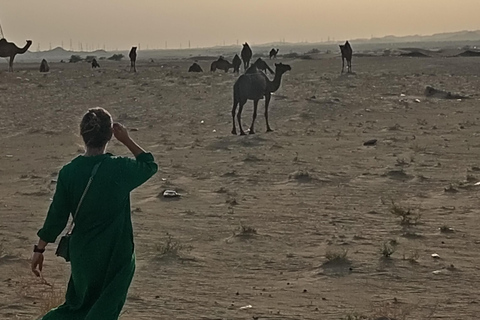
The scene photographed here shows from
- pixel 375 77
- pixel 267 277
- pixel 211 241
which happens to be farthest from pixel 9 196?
pixel 375 77

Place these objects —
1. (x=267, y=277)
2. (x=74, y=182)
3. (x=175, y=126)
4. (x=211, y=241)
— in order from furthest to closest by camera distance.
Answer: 1. (x=175, y=126)
2. (x=211, y=241)
3. (x=267, y=277)
4. (x=74, y=182)

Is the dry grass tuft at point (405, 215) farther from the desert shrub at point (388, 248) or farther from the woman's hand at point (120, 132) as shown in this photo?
the woman's hand at point (120, 132)

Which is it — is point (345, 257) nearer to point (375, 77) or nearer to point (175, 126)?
point (175, 126)

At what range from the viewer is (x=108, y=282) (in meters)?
4.76

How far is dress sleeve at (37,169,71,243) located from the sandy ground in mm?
2095

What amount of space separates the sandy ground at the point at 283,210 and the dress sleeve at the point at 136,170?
213cm

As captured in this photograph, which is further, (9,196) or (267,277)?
(9,196)

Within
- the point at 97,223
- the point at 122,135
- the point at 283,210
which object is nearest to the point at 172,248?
the point at 283,210

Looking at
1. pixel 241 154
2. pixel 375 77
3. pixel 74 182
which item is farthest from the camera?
pixel 375 77

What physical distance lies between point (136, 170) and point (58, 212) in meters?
0.50

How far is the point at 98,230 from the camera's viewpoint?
4691 mm

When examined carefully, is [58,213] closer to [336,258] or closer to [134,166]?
[134,166]

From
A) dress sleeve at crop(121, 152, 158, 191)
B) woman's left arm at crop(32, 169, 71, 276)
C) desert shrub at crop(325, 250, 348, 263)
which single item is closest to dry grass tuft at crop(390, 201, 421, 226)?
desert shrub at crop(325, 250, 348, 263)

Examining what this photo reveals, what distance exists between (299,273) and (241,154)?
7.50 meters
